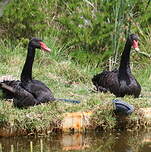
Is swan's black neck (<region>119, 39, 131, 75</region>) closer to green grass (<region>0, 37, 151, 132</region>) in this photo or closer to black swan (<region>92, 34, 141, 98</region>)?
black swan (<region>92, 34, 141, 98</region>)

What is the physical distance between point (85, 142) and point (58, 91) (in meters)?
2.21

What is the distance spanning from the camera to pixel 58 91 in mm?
9844

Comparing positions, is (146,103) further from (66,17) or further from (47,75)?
(66,17)

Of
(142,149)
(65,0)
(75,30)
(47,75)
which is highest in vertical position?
(65,0)

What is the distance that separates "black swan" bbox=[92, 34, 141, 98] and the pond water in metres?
1.17

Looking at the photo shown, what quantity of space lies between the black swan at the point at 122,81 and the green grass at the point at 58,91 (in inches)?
8.1

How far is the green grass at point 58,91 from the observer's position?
25.4ft

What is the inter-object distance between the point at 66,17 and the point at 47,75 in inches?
126

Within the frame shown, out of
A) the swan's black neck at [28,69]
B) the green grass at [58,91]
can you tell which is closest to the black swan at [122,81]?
the green grass at [58,91]

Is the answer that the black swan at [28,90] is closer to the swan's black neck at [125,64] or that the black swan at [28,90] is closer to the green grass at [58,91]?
the green grass at [58,91]

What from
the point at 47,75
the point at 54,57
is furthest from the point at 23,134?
the point at 54,57

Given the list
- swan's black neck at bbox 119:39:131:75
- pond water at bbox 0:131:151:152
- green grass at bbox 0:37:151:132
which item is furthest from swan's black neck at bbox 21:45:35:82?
swan's black neck at bbox 119:39:131:75

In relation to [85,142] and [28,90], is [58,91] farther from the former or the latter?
[85,142]

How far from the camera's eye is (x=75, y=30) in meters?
13.1
